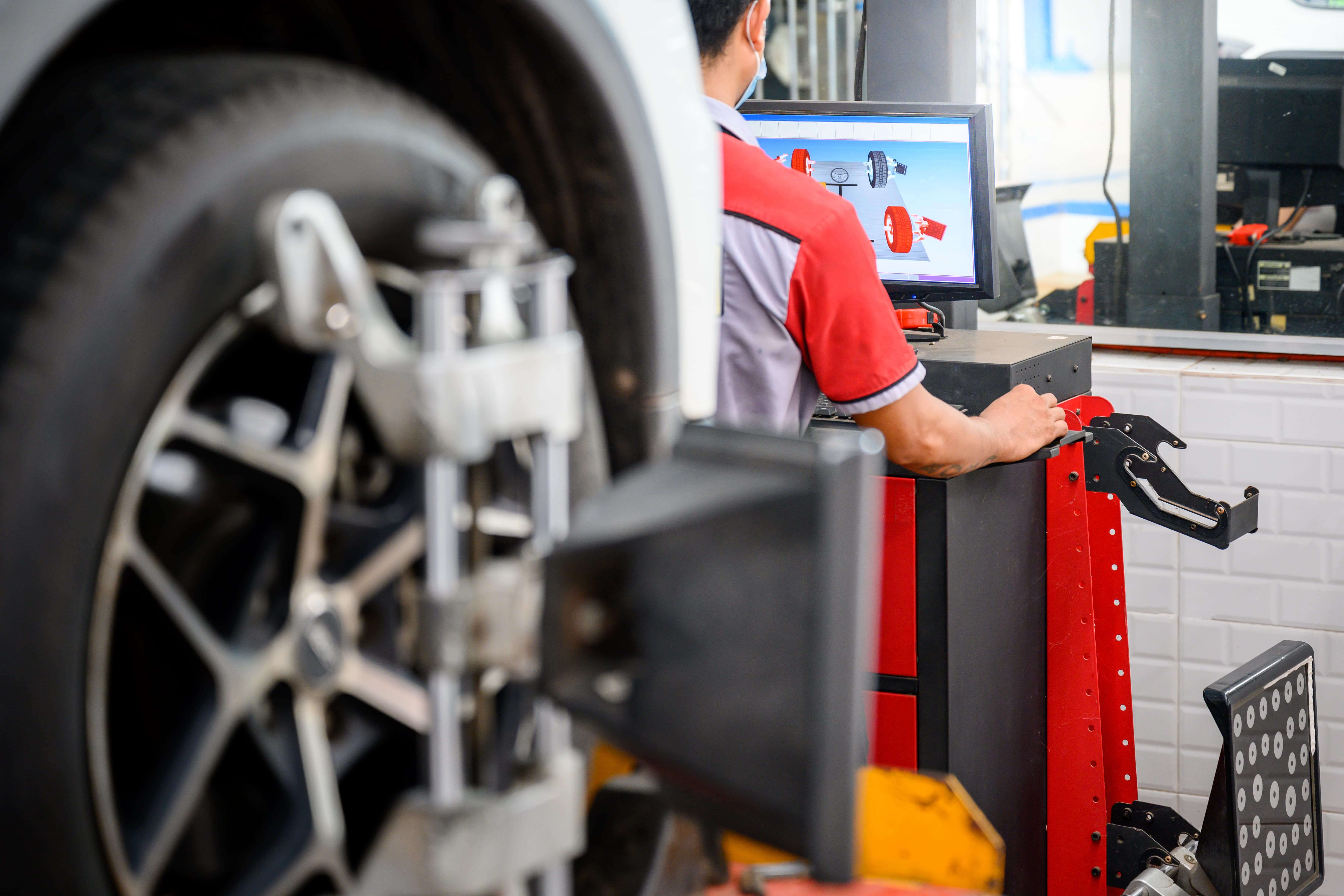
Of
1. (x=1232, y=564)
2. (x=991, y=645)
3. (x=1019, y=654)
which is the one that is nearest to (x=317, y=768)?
(x=991, y=645)

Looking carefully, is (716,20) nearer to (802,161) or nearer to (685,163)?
(802,161)

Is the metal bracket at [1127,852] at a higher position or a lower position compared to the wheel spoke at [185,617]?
lower

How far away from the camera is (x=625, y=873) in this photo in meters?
1.04

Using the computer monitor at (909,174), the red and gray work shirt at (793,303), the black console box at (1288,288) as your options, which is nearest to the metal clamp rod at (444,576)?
the red and gray work shirt at (793,303)

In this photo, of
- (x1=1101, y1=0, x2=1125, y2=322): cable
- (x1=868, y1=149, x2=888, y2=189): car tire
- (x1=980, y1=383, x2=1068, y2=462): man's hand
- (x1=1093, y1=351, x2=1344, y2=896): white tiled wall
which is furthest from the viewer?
(x1=1101, y1=0, x2=1125, y2=322): cable

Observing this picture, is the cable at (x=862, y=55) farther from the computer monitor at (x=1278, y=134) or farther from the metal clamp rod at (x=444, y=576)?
the metal clamp rod at (x=444, y=576)

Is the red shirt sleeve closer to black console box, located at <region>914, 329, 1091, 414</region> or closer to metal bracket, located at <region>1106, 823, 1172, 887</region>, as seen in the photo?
black console box, located at <region>914, 329, 1091, 414</region>

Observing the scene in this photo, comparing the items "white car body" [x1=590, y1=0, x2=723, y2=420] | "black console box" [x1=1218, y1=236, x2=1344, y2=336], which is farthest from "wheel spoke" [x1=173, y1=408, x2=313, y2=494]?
"black console box" [x1=1218, y1=236, x2=1344, y2=336]

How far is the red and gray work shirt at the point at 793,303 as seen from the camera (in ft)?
6.91

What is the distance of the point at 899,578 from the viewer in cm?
254

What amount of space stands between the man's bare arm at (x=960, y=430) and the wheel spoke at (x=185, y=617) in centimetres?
155

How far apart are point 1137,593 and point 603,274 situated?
277 centimetres

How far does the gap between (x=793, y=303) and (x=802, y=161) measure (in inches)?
33.5

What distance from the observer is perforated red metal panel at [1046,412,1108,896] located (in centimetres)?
273
